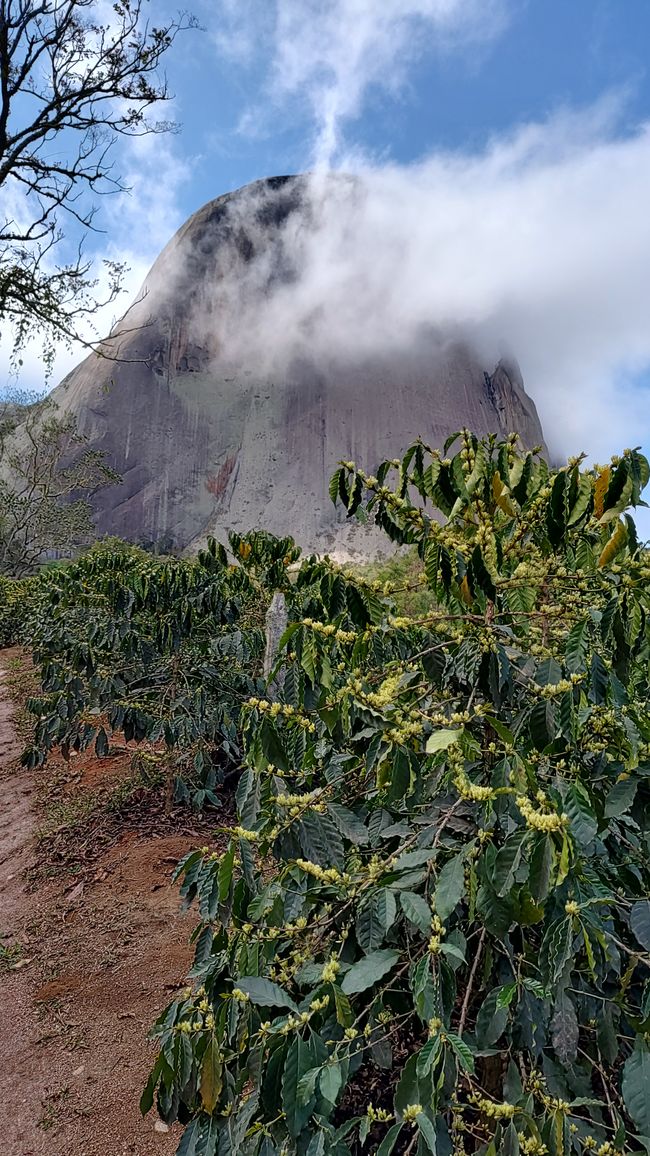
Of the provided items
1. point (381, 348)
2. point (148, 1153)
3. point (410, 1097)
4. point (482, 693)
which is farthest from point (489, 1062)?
point (381, 348)

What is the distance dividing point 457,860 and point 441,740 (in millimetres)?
230

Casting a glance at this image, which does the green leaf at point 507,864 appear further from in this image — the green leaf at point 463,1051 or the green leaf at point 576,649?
the green leaf at point 576,649

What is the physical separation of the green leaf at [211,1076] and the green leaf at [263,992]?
16 cm

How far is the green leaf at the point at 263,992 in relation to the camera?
1068mm

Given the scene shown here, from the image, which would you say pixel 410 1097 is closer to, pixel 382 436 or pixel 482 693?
pixel 482 693

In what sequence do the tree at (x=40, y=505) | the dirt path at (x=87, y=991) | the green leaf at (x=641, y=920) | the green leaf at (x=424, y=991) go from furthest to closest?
the tree at (x=40, y=505)
the dirt path at (x=87, y=991)
the green leaf at (x=641, y=920)
the green leaf at (x=424, y=991)

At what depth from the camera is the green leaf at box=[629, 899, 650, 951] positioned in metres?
1.07

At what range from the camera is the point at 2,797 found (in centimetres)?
542

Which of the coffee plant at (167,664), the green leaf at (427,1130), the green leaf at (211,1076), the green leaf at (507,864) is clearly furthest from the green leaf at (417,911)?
the coffee plant at (167,664)

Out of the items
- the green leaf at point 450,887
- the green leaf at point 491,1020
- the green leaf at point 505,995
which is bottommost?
the green leaf at point 491,1020

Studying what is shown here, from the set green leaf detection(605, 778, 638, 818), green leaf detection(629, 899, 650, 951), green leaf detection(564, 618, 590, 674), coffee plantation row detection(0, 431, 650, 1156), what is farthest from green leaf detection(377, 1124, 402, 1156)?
green leaf detection(564, 618, 590, 674)

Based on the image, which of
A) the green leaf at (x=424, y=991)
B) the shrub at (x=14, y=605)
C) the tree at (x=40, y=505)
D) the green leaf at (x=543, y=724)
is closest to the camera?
the green leaf at (x=424, y=991)

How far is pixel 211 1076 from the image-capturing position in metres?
1.16

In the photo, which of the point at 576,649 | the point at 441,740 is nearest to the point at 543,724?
the point at 576,649
